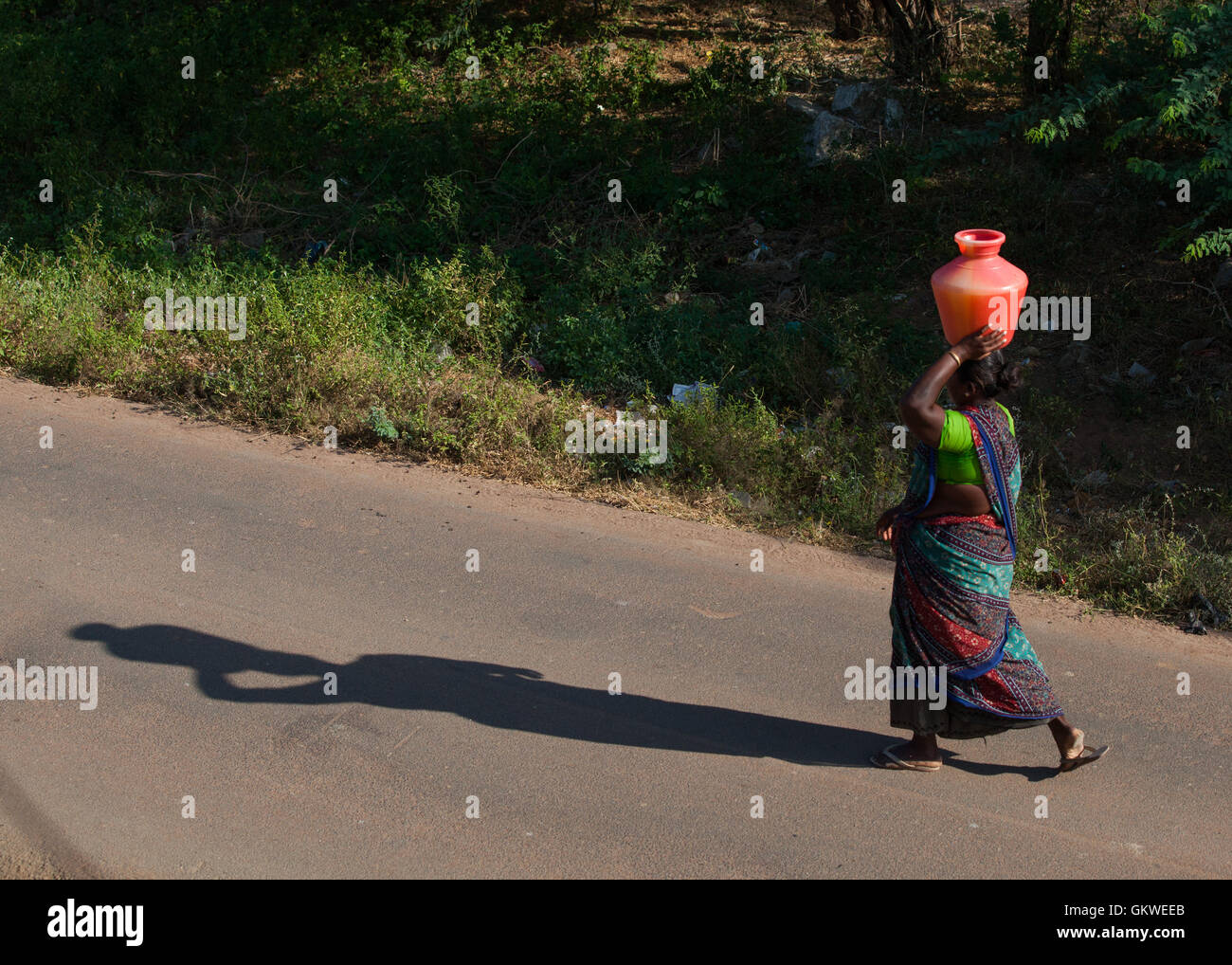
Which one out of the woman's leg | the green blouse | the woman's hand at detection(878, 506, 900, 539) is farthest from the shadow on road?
the green blouse

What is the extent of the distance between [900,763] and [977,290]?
1.79 meters

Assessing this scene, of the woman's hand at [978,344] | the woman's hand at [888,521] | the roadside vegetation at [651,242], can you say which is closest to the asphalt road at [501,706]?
the roadside vegetation at [651,242]

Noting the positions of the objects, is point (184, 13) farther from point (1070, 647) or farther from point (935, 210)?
point (1070, 647)

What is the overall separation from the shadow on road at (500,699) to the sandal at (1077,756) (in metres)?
0.67

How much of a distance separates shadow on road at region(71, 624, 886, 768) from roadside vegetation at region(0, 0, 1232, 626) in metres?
A: 1.89

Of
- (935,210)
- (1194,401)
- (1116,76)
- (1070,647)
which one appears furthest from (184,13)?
(1070,647)

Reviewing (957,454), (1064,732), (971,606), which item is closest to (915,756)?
(1064,732)

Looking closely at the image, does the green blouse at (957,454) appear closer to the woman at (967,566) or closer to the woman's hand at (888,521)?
the woman at (967,566)

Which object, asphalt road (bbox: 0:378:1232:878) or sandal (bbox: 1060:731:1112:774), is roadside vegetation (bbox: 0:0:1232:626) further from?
sandal (bbox: 1060:731:1112:774)

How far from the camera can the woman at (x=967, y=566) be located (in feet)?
12.4

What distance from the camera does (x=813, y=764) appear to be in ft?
14.1

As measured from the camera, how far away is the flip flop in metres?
4.21

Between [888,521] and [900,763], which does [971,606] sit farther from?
[900,763]

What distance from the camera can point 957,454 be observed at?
3.80 metres
